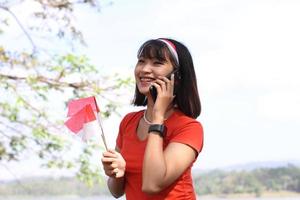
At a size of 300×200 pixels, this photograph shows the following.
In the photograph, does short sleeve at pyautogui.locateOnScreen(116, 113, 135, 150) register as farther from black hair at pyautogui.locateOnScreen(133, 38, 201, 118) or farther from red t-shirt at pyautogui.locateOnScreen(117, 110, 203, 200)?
black hair at pyautogui.locateOnScreen(133, 38, 201, 118)

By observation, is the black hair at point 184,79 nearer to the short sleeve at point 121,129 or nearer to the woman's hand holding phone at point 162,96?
the woman's hand holding phone at point 162,96

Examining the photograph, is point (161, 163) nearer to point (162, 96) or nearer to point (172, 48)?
point (162, 96)

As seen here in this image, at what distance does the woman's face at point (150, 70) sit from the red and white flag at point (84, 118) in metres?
0.16

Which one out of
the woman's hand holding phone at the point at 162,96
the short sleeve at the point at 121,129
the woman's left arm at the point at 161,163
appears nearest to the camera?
the woman's left arm at the point at 161,163

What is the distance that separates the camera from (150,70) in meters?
2.09

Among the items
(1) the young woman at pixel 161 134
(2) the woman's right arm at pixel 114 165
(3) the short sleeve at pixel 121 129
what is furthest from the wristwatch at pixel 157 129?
(3) the short sleeve at pixel 121 129

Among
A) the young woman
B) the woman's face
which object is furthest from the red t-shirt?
the woman's face

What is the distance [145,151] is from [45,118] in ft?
14.9

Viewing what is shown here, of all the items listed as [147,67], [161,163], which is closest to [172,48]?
[147,67]

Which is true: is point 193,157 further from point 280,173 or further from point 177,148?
point 280,173

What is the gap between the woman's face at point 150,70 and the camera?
2092 millimetres

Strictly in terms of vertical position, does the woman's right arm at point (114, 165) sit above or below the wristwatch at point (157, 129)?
below

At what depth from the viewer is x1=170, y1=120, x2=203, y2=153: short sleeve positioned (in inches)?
80.3

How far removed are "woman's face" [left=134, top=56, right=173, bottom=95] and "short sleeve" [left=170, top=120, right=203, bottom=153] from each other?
155 mm
